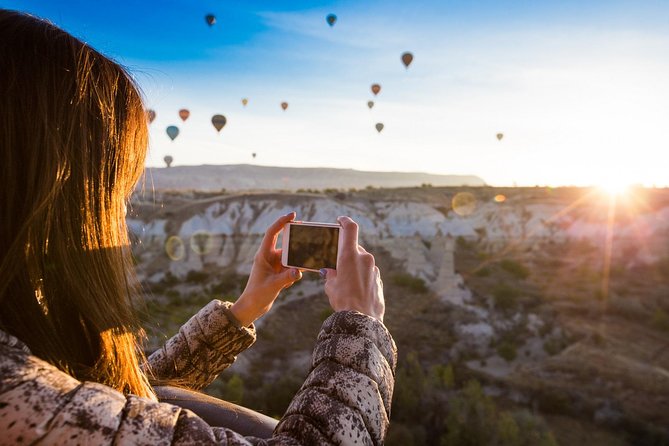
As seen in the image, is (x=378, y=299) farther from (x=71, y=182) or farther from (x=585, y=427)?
(x=585, y=427)

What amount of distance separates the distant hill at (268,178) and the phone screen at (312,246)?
8022cm

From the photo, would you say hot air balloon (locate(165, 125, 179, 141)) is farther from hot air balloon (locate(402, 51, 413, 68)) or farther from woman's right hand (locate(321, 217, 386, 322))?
woman's right hand (locate(321, 217, 386, 322))

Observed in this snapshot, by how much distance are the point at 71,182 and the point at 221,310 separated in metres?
0.73

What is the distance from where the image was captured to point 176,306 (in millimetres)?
16859

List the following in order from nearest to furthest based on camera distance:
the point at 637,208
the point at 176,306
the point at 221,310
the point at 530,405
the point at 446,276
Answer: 1. the point at 221,310
2. the point at 530,405
3. the point at 176,306
4. the point at 446,276
5. the point at 637,208

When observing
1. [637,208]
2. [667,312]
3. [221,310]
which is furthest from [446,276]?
[221,310]

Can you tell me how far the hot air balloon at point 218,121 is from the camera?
2273 cm

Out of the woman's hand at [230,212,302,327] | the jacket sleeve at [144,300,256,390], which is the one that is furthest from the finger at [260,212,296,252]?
the jacket sleeve at [144,300,256,390]

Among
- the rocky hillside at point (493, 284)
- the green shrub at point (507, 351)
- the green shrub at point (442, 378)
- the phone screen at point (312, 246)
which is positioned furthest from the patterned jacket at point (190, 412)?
the green shrub at point (507, 351)

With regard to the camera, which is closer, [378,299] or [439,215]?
[378,299]

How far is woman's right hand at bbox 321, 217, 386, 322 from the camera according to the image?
4.13ft

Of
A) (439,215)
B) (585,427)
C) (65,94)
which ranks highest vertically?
(65,94)

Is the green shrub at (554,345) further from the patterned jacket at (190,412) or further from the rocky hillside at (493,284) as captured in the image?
the patterned jacket at (190,412)

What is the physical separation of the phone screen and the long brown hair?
59 centimetres
